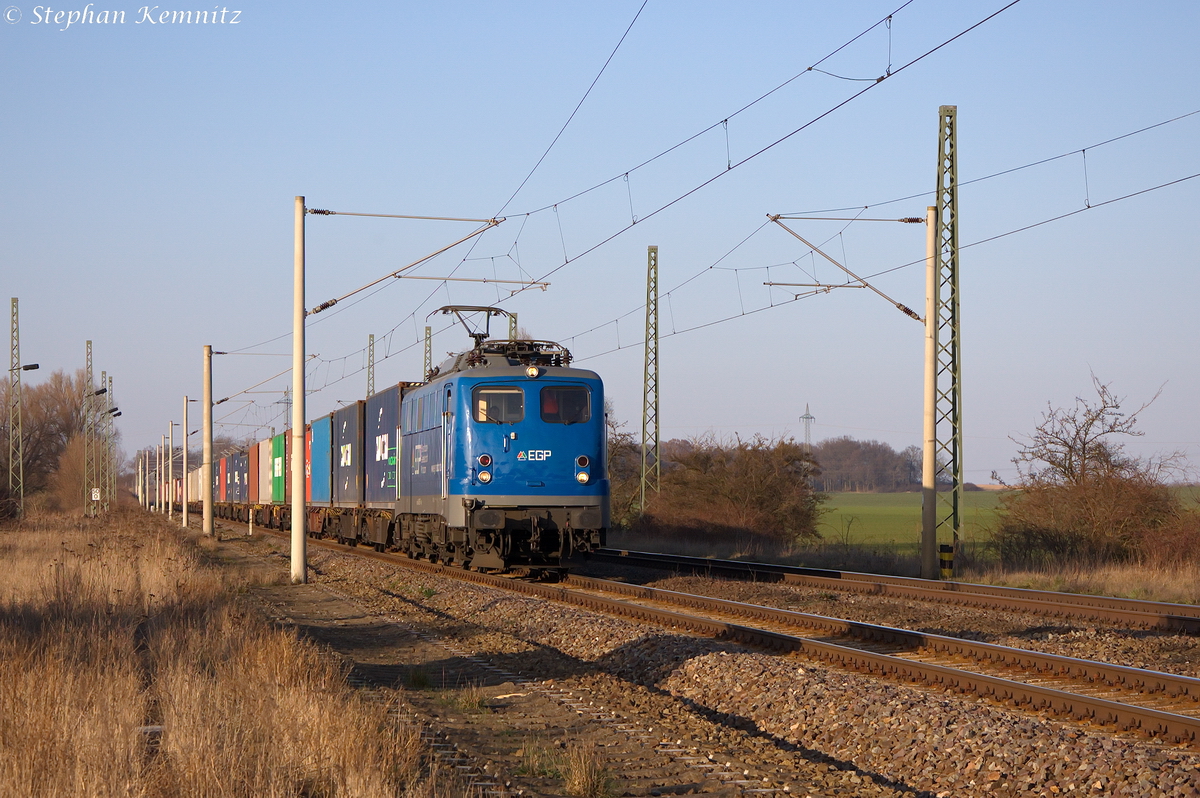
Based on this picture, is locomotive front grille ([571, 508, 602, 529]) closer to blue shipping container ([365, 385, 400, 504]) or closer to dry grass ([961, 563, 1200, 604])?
blue shipping container ([365, 385, 400, 504])

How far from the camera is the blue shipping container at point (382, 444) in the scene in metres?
25.2

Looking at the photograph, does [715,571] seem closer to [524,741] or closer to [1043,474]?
[1043,474]

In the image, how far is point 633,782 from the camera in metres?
6.77

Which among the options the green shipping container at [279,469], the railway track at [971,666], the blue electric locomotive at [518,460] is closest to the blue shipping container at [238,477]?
the green shipping container at [279,469]

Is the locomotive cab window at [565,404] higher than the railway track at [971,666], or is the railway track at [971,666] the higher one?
the locomotive cab window at [565,404]

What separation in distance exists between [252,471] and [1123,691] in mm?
47033

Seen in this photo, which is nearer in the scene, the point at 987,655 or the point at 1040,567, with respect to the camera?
the point at 987,655

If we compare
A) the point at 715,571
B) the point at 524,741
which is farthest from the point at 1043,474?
the point at 524,741

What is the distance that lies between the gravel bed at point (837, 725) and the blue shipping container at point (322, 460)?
2171 cm

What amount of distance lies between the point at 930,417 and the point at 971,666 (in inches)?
438

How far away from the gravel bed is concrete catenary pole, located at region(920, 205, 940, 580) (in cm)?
960

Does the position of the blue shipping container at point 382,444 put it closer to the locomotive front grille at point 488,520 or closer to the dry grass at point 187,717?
the locomotive front grille at point 488,520

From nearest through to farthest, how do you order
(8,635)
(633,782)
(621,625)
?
(633,782) < (8,635) < (621,625)

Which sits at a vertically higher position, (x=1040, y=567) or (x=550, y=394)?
(x=550, y=394)
